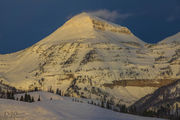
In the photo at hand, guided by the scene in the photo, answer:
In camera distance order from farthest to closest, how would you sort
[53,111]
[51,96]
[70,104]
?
[51,96] → [70,104] → [53,111]

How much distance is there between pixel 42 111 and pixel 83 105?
18.8m

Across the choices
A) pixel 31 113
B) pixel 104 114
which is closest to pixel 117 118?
pixel 104 114

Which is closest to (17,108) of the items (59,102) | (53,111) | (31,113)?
(31,113)

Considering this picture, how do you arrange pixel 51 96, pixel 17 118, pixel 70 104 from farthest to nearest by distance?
pixel 51 96 < pixel 70 104 < pixel 17 118

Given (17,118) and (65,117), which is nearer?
(17,118)

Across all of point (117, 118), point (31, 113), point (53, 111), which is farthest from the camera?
point (117, 118)

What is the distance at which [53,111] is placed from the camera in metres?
86.8

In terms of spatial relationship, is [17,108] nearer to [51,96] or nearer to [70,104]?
[70,104]

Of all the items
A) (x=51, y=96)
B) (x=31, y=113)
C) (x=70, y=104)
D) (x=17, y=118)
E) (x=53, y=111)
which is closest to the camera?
(x=17, y=118)

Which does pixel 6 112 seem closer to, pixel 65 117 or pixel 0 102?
pixel 0 102

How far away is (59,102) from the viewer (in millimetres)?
102000

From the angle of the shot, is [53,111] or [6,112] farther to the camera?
[53,111]

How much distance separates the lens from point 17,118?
75750mm

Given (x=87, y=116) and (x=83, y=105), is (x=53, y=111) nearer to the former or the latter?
(x=87, y=116)
